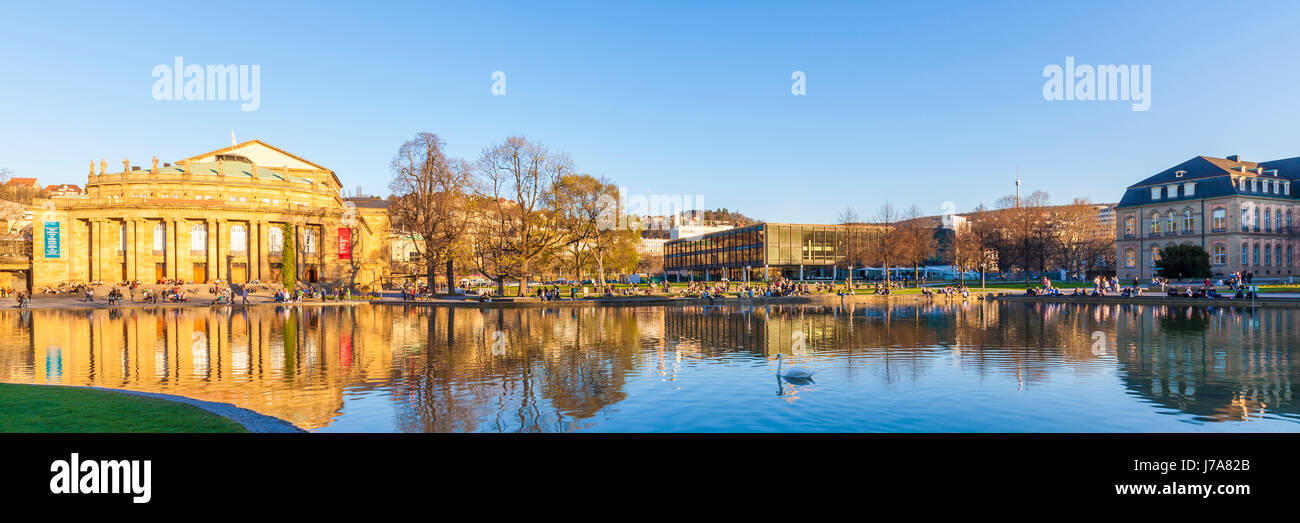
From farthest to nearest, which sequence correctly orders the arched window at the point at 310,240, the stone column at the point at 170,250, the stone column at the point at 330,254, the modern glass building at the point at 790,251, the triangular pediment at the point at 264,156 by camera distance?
the modern glass building at the point at 790,251 < the triangular pediment at the point at 264,156 < the arched window at the point at 310,240 < the stone column at the point at 330,254 < the stone column at the point at 170,250

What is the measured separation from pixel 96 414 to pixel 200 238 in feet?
260

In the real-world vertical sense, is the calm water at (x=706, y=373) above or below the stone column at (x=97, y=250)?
below

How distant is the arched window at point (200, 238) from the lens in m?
73.6

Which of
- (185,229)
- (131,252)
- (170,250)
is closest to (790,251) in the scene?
(185,229)

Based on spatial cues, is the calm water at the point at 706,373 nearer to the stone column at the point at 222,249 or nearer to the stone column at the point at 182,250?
the stone column at the point at 222,249

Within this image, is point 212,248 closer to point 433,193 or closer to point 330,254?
point 330,254

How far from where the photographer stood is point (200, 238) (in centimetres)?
7388

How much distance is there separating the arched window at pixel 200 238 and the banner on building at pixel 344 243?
14.3 metres

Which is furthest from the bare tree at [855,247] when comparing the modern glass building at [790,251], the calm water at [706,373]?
the calm water at [706,373]

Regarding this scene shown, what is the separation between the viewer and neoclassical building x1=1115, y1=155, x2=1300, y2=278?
2721 inches
